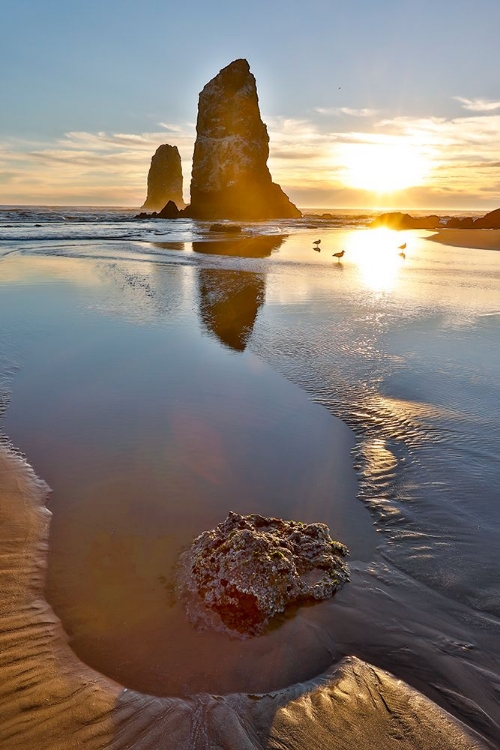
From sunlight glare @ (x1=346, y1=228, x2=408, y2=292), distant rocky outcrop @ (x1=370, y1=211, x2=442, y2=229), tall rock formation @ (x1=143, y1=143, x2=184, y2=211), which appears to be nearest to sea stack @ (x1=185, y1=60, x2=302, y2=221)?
distant rocky outcrop @ (x1=370, y1=211, x2=442, y2=229)

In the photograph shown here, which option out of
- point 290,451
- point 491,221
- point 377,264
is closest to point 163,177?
point 491,221

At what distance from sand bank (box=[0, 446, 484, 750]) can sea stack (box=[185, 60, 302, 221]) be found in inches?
3392

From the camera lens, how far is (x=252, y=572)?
11.4ft

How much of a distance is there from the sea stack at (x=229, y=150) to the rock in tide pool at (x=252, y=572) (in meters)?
85.1

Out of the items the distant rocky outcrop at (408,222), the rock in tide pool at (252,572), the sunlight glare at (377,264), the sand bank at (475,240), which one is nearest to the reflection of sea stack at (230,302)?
the sunlight glare at (377,264)

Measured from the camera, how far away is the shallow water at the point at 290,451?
10.6 ft

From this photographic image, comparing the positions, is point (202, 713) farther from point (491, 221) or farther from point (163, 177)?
point (163, 177)

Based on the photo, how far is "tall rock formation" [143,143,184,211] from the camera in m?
156

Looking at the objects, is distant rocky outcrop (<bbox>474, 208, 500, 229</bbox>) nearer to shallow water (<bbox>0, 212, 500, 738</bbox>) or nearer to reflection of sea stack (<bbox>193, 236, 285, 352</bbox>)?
reflection of sea stack (<bbox>193, 236, 285, 352</bbox>)

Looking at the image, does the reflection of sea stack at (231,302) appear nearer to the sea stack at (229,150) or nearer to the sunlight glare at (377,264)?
the sunlight glare at (377,264)

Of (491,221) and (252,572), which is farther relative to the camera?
(491,221)

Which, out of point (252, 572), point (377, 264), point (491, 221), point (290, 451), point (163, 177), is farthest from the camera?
point (163, 177)

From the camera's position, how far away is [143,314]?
41.6 ft

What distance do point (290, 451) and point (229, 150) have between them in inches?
3533
